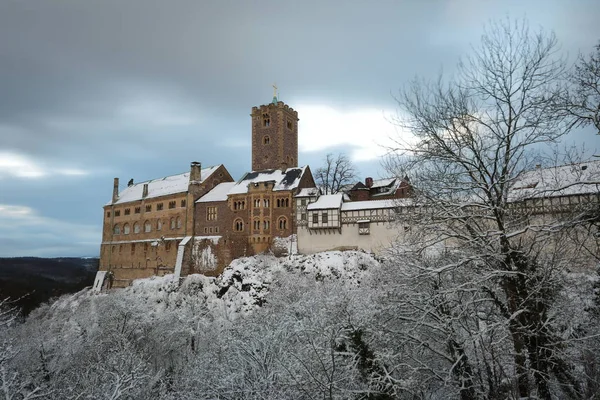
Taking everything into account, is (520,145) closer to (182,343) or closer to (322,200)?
(182,343)

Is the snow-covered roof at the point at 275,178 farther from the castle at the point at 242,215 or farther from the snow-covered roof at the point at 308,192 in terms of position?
the snow-covered roof at the point at 308,192

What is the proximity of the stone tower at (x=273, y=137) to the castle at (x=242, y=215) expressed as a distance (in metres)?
0.12

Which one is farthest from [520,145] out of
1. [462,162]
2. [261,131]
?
[261,131]

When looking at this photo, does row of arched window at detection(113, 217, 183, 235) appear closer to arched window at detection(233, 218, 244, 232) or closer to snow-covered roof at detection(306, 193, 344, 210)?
arched window at detection(233, 218, 244, 232)

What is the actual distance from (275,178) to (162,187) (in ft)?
56.5

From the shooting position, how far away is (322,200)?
142ft

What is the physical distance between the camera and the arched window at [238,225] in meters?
45.8

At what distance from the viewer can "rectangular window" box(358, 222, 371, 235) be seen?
132 ft

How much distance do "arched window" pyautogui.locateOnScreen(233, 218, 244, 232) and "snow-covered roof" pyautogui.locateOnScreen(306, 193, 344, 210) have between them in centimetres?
769

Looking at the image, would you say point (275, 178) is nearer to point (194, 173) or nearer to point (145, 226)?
point (194, 173)

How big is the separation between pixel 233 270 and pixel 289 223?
7.27m

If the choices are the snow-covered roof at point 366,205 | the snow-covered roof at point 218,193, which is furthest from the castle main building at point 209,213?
the snow-covered roof at point 366,205

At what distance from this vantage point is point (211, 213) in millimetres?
48188

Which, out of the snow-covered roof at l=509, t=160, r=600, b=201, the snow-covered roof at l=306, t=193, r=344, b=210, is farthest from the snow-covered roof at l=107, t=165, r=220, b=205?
the snow-covered roof at l=509, t=160, r=600, b=201
